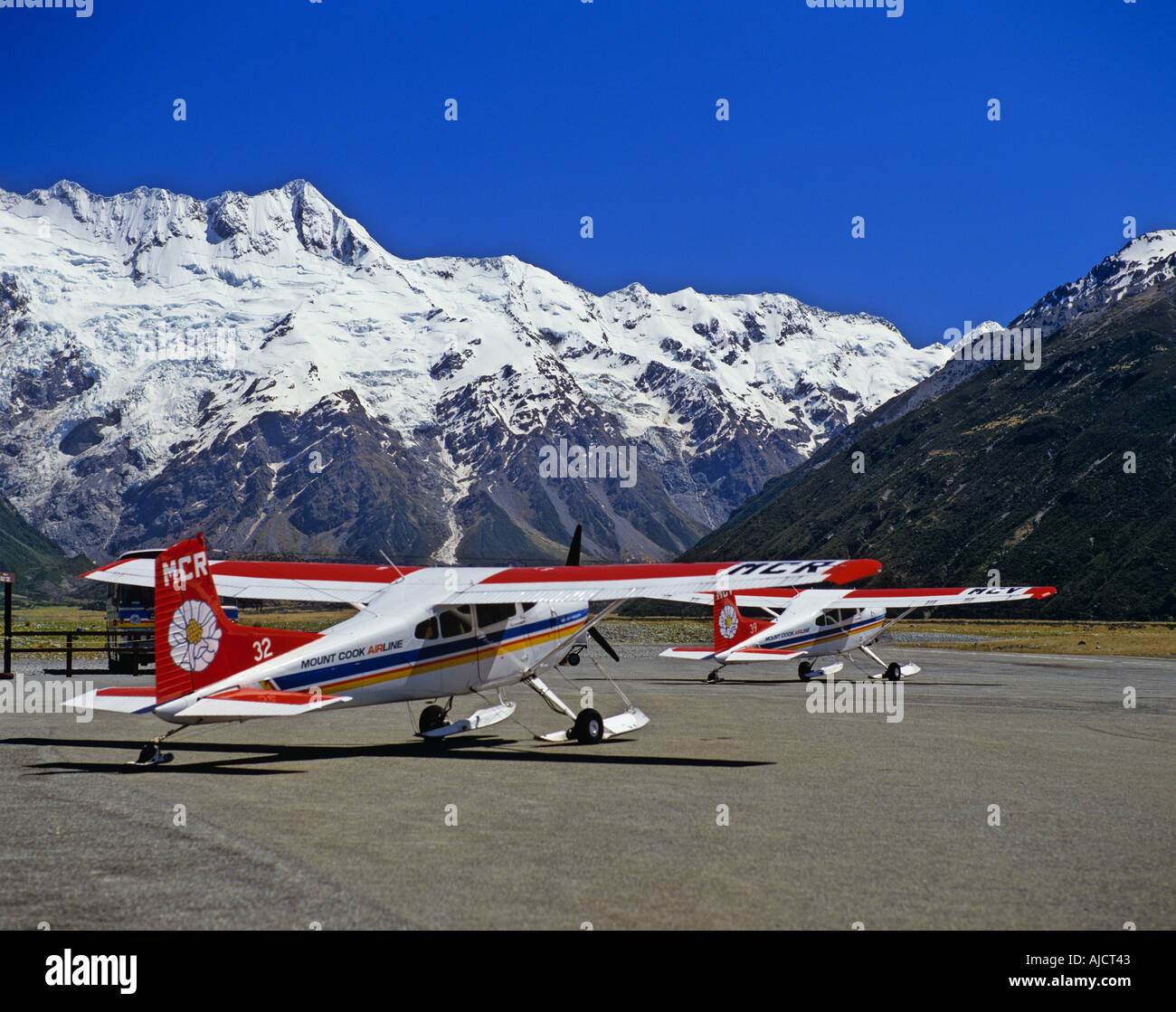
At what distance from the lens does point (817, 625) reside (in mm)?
38594

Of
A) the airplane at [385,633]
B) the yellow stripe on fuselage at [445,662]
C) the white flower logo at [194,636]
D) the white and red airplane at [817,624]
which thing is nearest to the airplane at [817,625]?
the white and red airplane at [817,624]

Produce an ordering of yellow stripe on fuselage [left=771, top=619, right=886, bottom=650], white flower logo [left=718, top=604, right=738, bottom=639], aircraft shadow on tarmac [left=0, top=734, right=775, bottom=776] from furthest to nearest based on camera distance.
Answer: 1. yellow stripe on fuselage [left=771, top=619, right=886, bottom=650]
2. white flower logo [left=718, top=604, right=738, bottom=639]
3. aircraft shadow on tarmac [left=0, top=734, right=775, bottom=776]

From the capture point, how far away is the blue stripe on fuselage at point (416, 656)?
58.7 feet

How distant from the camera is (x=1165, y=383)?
182 metres

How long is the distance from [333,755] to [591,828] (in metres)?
7.86

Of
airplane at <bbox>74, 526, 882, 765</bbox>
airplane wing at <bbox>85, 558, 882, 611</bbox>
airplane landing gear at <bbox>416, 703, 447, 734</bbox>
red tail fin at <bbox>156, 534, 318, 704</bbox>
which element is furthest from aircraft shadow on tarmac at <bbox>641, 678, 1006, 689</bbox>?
red tail fin at <bbox>156, 534, 318, 704</bbox>

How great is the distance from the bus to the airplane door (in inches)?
829

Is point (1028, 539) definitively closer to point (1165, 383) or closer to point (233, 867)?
point (1165, 383)

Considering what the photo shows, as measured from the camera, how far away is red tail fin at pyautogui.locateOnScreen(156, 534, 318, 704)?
55.6 feet

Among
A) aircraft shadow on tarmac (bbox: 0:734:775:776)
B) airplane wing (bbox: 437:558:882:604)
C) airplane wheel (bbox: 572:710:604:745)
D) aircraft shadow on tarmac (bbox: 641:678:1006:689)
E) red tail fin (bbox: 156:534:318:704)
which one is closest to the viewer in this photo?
red tail fin (bbox: 156:534:318:704)

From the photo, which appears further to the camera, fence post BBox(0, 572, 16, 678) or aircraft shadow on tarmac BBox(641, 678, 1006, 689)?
aircraft shadow on tarmac BBox(641, 678, 1006, 689)

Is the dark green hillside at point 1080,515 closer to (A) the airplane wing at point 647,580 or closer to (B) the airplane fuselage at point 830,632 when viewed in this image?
(B) the airplane fuselage at point 830,632

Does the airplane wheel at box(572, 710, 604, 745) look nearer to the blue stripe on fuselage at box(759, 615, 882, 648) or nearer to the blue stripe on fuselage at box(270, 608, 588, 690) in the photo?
the blue stripe on fuselage at box(270, 608, 588, 690)

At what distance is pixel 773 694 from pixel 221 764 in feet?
67.4
